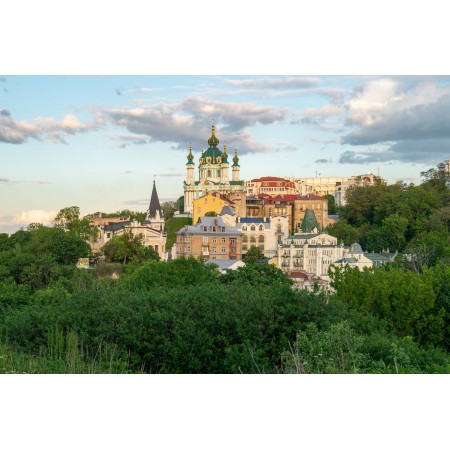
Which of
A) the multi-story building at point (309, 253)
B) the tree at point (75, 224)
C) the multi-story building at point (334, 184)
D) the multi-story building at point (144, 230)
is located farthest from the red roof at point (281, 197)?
the tree at point (75, 224)

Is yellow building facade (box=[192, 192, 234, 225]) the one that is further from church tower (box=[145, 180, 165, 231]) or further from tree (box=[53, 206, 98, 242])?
tree (box=[53, 206, 98, 242])

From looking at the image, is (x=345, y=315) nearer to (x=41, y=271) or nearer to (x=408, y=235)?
(x=41, y=271)

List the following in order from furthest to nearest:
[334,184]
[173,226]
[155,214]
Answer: [334,184] → [173,226] → [155,214]

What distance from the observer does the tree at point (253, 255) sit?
54.4 ft

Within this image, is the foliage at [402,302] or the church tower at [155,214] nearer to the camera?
the foliage at [402,302]

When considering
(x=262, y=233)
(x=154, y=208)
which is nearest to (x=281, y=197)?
(x=262, y=233)

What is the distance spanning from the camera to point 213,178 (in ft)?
61.0

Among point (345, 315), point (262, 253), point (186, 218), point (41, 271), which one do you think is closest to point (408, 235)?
point (262, 253)

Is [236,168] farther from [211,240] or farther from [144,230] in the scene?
[144,230]

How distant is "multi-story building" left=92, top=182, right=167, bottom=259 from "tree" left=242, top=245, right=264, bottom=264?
7.84 ft

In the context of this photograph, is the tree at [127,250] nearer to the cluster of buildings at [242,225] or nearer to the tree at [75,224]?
the cluster of buildings at [242,225]

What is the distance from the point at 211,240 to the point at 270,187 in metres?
3.42

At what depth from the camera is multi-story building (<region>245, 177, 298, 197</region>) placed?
758 inches

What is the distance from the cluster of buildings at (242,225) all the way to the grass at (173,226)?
0.55ft
